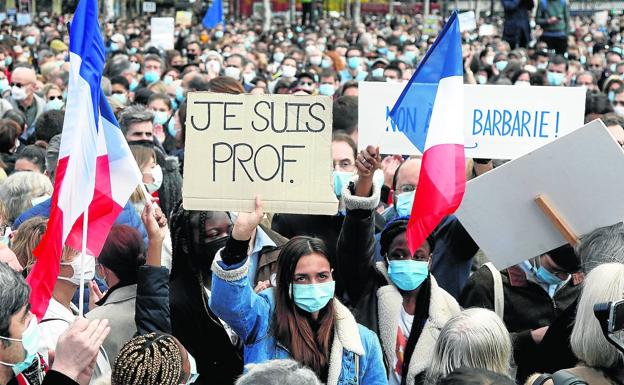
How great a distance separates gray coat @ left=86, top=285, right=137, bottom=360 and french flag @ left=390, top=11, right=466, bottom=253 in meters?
1.09

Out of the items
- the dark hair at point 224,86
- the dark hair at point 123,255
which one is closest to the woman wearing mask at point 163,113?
the dark hair at point 224,86

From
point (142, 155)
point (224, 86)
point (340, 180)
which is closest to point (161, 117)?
point (224, 86)

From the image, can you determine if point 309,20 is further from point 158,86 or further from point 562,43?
point 158,86

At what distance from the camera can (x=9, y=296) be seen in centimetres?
344

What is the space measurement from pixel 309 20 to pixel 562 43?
2446 centimetres

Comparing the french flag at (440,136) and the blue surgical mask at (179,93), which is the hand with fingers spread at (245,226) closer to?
the french flag at (440,136)

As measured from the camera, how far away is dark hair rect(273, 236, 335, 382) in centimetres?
401

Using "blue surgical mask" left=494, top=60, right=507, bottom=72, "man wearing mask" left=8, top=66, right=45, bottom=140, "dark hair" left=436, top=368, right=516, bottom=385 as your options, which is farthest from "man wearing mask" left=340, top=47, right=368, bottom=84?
"dark hair" left=436, top=368, right=516, bottom=385

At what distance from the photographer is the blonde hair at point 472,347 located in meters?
3.69

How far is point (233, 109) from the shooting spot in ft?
13.6

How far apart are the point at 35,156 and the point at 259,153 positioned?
3413mm

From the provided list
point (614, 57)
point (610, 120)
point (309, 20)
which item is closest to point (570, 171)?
point (610, 120)

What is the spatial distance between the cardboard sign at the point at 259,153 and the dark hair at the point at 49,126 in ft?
13.5

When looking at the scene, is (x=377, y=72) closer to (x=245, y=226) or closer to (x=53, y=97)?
(x=53, y=97)
